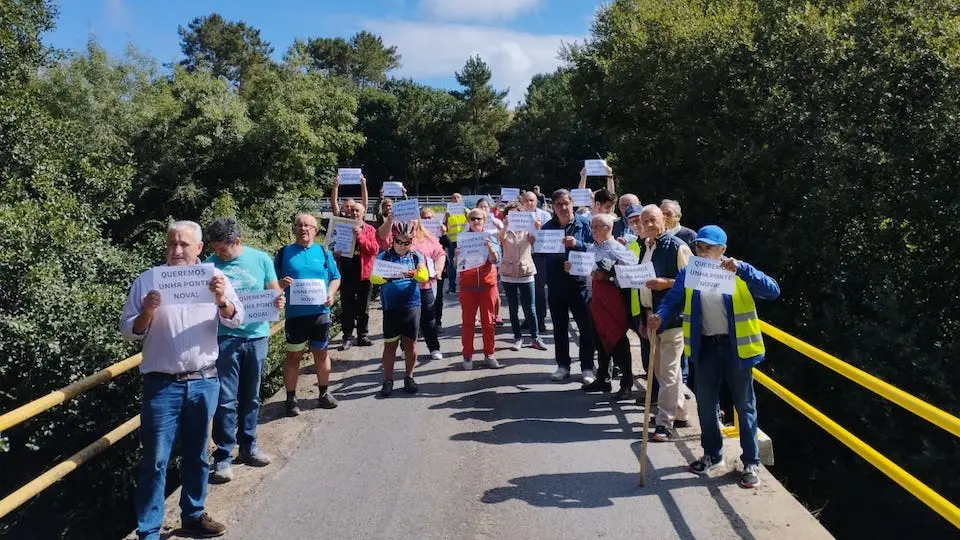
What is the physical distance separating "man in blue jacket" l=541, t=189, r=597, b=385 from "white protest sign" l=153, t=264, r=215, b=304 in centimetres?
416

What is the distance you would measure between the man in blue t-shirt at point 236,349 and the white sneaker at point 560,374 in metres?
3.41

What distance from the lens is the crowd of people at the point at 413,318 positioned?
4020 millimetres

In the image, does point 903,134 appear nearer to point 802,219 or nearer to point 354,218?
point 802,219

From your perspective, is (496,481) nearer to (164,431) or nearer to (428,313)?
(164,431)

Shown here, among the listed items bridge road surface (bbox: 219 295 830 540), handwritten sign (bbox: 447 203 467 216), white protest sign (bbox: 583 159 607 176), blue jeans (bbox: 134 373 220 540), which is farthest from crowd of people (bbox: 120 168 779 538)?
handwritten sign (bbox: 447 203 467 216)

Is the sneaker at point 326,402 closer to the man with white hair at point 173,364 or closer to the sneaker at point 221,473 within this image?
the sneaker at point 221,473

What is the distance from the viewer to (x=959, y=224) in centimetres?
1064

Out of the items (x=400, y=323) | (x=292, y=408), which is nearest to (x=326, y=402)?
(x=292, y=408)

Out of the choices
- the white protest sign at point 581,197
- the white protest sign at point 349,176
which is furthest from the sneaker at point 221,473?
the white protest sign at point 581,197

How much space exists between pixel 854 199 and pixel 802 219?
3.16ft

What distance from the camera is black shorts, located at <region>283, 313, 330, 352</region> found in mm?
6379

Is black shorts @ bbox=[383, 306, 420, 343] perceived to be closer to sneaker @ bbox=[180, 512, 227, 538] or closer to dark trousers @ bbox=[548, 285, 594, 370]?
dark trousers @ bbox=[548, 285, 594, 370]

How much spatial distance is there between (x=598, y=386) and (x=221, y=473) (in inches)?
151

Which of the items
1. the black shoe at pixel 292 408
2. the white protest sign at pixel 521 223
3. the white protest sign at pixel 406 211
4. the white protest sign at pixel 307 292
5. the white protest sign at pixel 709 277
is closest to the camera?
the white protest sign at pixel 709 277
